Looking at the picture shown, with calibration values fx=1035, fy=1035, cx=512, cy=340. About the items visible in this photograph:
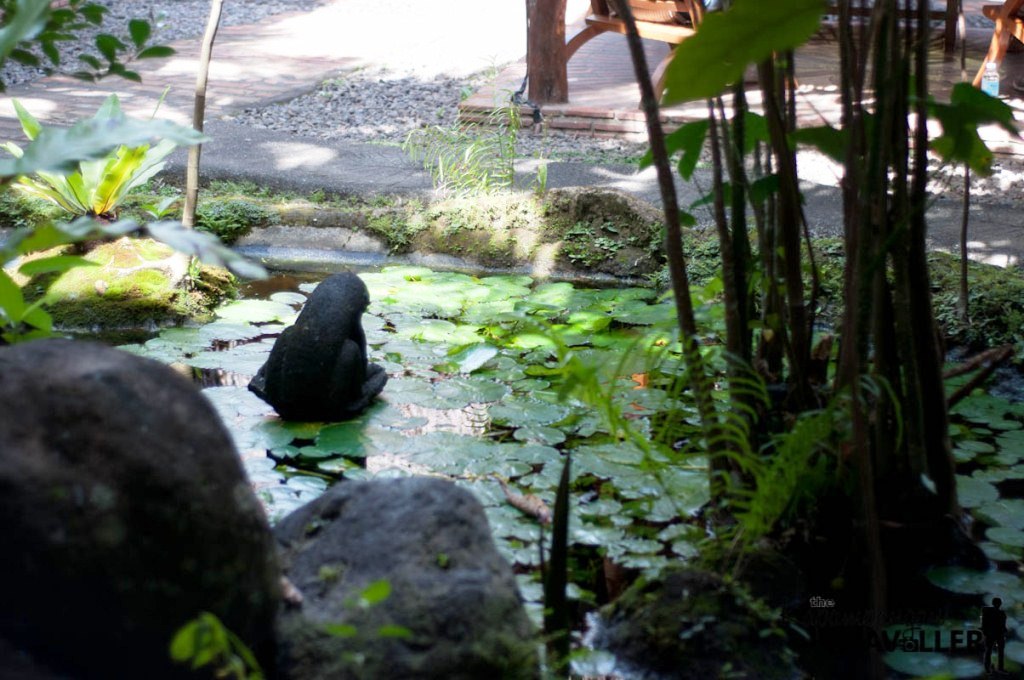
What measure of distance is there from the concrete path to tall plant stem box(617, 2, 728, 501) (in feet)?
9.09

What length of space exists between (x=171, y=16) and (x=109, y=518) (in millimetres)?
10904

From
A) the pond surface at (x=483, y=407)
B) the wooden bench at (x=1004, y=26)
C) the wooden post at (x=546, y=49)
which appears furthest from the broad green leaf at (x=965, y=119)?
the wooden post at (x=546, y=49)

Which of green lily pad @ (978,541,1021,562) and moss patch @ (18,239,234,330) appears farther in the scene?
moss patch @ (18,239,234,330)

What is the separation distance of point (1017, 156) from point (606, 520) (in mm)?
4592

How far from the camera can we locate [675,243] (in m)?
2.20

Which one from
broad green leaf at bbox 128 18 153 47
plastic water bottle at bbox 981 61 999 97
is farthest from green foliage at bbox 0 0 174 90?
plastic water bottle at bbox 981 61 999 97

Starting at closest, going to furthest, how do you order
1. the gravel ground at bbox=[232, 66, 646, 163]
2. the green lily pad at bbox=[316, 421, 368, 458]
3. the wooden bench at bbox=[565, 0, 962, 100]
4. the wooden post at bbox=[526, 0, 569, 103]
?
the green lily pad at bbox=[316, 421, 368, 458], the gravel ground at bbox=[232, 66, 646, 163], the wooden bench at bbox=[565, 0, 962, 100], the wooden post at bbox=[526, 0, 569, 103]

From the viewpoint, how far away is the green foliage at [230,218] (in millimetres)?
4930

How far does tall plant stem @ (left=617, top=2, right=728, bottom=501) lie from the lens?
2.08 metres

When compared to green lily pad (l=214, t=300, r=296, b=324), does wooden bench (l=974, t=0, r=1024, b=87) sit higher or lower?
higher

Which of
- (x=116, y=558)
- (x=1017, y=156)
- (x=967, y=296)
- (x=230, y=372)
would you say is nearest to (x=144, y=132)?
(x=116, y=558)

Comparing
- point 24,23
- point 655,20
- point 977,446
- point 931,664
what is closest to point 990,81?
point 655,20

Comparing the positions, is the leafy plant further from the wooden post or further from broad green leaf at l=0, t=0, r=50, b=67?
the wooden post

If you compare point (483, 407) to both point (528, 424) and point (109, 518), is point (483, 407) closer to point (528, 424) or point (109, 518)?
point (528, 424)
